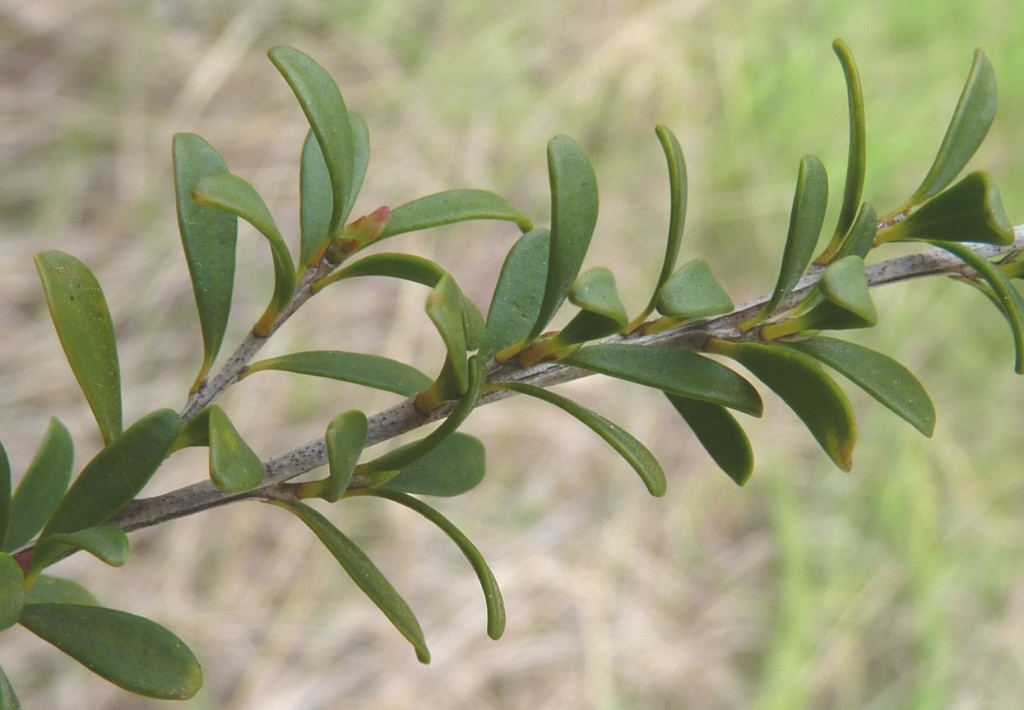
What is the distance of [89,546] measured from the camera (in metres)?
0.27

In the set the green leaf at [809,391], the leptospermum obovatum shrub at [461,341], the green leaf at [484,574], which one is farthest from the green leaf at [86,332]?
the green leaf at [809,391]

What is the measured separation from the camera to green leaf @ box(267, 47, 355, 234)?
0.30 metres

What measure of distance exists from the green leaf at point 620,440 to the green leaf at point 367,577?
0.08 meters

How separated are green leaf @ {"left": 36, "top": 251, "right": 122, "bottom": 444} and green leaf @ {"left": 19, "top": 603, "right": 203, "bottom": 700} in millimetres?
59

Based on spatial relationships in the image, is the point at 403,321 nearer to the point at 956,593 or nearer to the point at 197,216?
the point at 956,593

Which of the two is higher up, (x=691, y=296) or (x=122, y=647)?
(x=691, y=296)

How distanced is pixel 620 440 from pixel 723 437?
0.18 feet

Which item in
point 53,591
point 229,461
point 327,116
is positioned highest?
point 327,116

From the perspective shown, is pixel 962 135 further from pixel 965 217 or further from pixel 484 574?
pixel 484 574

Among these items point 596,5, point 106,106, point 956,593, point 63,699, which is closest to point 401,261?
point 63,699

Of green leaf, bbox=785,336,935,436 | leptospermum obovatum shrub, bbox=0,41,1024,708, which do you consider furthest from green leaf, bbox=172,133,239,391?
green leaf, bbox=785,336,935,436

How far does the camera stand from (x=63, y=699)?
1315mm

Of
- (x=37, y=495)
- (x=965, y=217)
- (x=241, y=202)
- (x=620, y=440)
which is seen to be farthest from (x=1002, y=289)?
(x=37, y=495)

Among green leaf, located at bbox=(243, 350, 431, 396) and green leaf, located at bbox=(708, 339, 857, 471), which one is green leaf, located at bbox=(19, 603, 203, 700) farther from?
green leaf, located at bbox=(708, 339, 857, 471)
